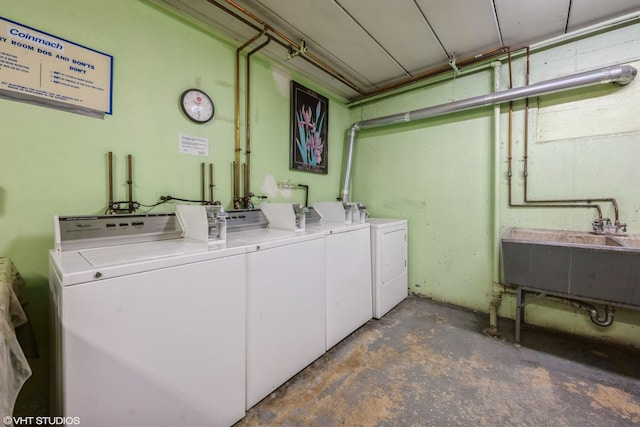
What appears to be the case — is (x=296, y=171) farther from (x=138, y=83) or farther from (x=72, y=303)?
(x=72, y=303)

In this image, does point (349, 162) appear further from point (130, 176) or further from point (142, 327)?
point (142, 327)

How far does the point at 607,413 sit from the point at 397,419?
1123 mm

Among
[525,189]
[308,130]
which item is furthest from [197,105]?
[525,189]

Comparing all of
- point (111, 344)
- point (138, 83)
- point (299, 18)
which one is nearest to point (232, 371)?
point (111, 344)

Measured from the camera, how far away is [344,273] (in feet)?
6.59

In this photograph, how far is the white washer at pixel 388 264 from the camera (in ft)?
7.73

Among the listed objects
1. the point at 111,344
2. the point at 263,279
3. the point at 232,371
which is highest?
the point at 263,279

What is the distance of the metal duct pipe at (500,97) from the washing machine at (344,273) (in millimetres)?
962

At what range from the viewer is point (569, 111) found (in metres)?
2.08

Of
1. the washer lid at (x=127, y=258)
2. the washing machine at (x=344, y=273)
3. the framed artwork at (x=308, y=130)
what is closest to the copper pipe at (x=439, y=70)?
the framed artwork at (x=308, y=130)

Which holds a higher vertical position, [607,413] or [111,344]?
[111,344]

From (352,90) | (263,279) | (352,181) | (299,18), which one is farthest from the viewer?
(352,181)

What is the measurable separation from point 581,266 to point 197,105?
284cm

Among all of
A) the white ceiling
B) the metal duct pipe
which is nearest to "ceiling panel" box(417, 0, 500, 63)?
the white ceiling
